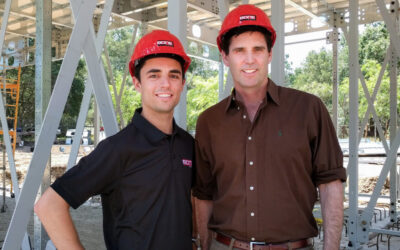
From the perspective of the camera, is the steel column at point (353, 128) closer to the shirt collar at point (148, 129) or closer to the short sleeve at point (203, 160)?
the short sleeve at point (203, 160)

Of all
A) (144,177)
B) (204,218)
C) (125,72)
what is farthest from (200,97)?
(144,177)

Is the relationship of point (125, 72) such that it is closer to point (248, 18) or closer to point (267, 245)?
point (248, 18)

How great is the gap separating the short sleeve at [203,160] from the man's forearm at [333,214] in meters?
0.70

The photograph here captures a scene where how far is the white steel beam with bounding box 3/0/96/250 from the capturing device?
8.16 ft

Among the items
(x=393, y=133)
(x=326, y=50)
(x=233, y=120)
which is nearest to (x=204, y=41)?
(x=393, y=133)

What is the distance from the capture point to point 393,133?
7.75 metres

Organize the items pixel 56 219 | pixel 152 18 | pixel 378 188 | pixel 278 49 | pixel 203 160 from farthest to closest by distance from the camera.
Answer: pixel 152 18 < pixel 378 188 < pixel 278 49 < pixel 203 160 < pixel 56 219

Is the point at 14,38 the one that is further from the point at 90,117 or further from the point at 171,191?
the point at 90,117

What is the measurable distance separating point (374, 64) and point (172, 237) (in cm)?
3255

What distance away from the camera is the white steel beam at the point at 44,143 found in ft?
8.16

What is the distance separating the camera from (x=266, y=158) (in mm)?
2189

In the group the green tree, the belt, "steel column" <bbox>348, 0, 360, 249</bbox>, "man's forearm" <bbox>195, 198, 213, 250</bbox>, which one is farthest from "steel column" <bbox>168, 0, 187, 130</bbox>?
the green tree

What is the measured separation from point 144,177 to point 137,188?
0.07 m

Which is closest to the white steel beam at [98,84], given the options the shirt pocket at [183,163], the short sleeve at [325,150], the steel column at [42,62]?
the shirt pocket at [183,163]
